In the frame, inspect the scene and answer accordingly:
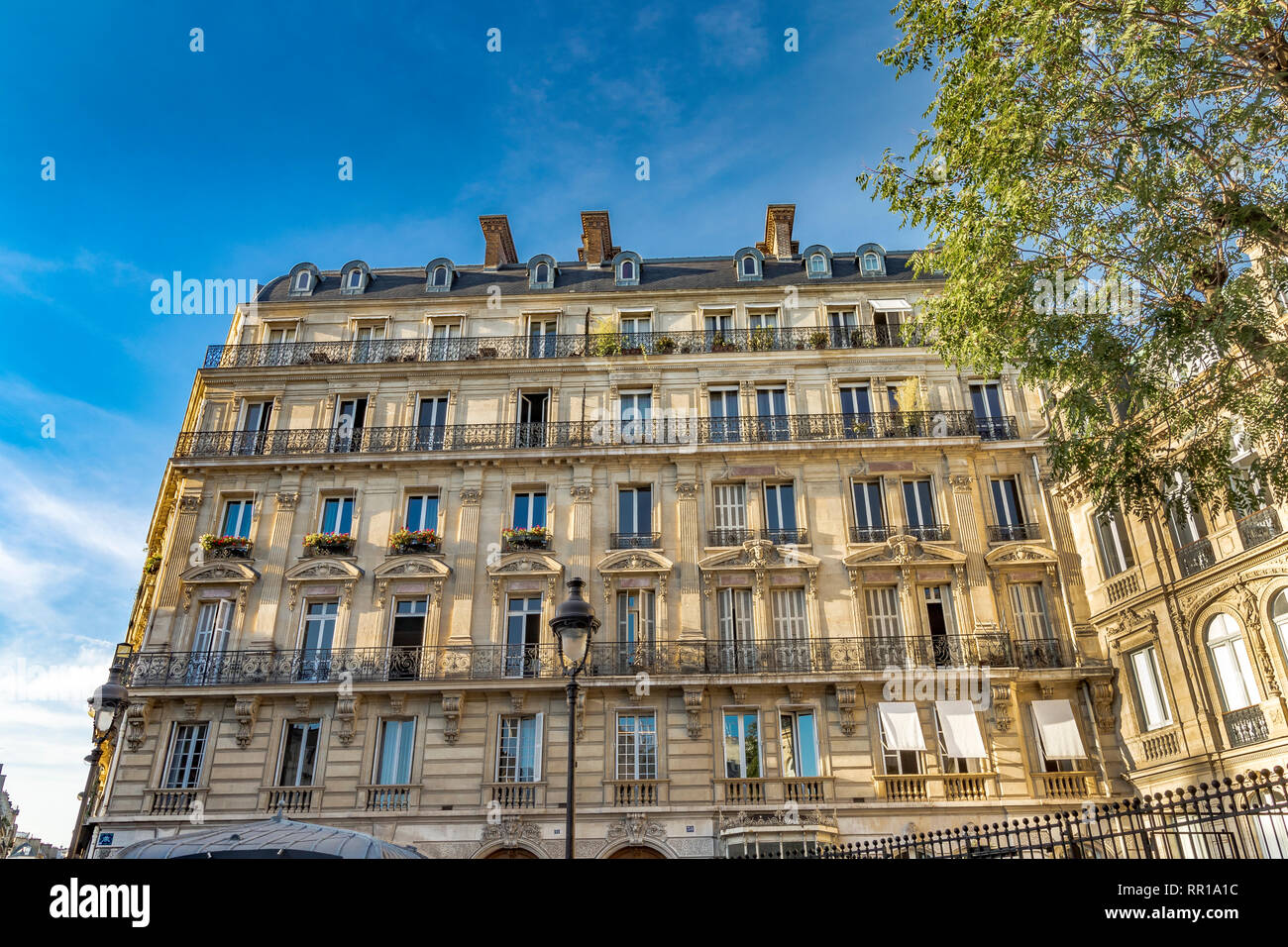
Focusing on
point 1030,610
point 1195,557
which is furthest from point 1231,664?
point 1030,610

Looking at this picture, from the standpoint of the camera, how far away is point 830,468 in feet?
75.5

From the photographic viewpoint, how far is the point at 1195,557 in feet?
57.5

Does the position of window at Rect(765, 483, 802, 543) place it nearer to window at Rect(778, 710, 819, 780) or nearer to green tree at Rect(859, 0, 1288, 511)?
window at Rect(778, 710, 819, 780)

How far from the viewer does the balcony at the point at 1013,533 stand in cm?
2214

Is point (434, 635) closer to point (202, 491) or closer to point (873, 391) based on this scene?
point (202, 491)

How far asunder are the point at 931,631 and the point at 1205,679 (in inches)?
231

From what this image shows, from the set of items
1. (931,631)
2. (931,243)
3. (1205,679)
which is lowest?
(1205,679)

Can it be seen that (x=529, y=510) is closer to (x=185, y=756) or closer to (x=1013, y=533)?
(x=185, y=756)

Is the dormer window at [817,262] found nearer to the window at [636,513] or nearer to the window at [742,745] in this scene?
the window at [636,513]

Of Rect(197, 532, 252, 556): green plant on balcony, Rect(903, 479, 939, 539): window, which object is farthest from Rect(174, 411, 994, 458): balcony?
Rect(197, 532, 252, 556): green plant on balcony

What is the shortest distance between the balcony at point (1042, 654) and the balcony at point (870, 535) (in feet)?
13.2

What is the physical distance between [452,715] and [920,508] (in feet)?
43.6

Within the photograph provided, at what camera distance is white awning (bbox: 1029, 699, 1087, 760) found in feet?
63.8
